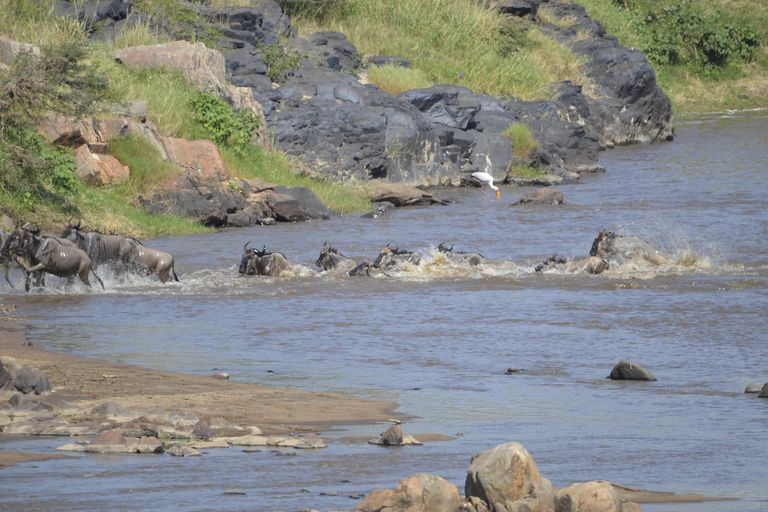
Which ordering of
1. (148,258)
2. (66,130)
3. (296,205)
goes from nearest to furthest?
(148,258) < (66,130) < (296,205)

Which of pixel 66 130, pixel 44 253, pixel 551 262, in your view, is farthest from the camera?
pixel 66 130

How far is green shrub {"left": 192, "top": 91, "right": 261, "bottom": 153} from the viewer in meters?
20.9

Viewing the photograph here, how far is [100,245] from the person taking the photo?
12.5 m

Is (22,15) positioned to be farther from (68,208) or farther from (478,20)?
(478,20)

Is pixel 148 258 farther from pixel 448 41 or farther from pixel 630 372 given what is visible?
pixel 448 41

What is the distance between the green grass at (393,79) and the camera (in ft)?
94.6

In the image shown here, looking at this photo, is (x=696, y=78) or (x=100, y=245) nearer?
(x=100, y=245)

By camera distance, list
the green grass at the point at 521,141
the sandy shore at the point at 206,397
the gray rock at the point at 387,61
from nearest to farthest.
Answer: the sandy shore at the point at 206,397
the green grass at the point at 521,141
the gray rock at the point at 387,61

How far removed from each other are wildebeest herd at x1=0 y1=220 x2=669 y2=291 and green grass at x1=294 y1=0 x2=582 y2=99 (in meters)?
18.6

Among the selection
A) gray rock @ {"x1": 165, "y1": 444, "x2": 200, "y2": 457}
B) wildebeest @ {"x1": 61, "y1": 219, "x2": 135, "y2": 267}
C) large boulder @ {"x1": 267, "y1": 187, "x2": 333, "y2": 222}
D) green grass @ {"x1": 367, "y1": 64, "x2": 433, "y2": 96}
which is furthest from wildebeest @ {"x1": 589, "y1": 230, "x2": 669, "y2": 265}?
green grass @ {"x1": 367, "y1": 64, "x2": 433, "y2": 96}

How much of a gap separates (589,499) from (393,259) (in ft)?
30.6


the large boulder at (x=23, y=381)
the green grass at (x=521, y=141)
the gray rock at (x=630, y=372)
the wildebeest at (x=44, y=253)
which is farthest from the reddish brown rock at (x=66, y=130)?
the green grass at (x=521, y=141)

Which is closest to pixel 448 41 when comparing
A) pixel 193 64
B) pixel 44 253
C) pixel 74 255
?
pixel 193 64

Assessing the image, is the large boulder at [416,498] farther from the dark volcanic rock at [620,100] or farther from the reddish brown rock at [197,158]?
the dark volcanic rock at [620,100]
